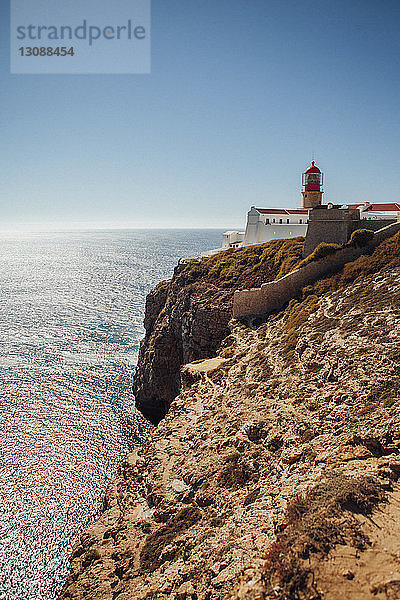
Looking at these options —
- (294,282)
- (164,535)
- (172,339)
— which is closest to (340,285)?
(294,282)

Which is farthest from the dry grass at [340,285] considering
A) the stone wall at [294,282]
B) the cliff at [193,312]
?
the cliff at [193,312]

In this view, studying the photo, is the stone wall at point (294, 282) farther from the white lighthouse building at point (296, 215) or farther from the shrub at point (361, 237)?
the white lighthouse building at point (296, 215)

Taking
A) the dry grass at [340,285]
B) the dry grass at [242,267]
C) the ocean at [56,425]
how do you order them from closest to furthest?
the dry grass at [340,285] < the ocean at [56,425] < the dry grass at [242,267]

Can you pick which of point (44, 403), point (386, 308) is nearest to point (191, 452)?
point (386, 308)

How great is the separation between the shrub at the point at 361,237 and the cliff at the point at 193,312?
6404 mm

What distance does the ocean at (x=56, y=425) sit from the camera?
28.8 metres

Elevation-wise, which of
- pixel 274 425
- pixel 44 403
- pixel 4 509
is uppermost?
pixel 274 425

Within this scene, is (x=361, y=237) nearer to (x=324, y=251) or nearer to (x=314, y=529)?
(x=324, y=251)

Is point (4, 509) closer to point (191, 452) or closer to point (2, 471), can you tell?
point (2, 471)

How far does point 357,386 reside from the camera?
17.4 meters

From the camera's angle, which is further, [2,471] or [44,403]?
[44,403]

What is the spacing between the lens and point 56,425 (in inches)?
1709

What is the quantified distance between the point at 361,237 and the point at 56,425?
3893 centimetres

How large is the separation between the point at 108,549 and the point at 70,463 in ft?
75.0
